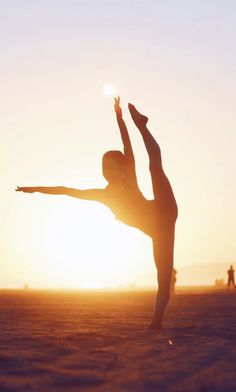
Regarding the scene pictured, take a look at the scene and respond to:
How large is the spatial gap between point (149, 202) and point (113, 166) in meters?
0.69

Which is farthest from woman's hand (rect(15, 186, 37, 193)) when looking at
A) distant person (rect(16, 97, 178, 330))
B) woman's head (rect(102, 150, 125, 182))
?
woman's head (rect(102, 150, 125, 182))

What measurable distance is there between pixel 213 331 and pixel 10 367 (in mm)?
3828

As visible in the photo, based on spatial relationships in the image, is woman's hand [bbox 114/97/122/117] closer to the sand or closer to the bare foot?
the bare foot

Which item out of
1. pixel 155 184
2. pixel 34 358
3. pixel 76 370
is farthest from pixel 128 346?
pixel 155 184

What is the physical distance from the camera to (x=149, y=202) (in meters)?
8.11

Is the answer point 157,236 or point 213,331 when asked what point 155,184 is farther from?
point 213,331

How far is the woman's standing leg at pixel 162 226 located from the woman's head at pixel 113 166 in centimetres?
40

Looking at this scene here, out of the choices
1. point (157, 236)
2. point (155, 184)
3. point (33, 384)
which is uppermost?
point (155, 184)

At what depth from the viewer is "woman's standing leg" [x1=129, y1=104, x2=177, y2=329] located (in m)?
8.02

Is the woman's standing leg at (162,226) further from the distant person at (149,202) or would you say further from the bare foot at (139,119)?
the bare foot at (139,119)

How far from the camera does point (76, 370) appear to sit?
4480 millimetres

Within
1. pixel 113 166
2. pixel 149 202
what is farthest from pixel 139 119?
pixel 149 202

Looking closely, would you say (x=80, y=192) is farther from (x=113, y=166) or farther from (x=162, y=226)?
(x=162, y=226)

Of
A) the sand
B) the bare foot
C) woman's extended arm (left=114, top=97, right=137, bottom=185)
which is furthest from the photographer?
the bare foot
